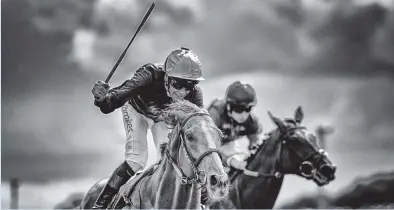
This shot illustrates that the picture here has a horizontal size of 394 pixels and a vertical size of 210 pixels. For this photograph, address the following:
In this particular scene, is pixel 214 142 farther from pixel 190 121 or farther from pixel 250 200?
pixel 250 200

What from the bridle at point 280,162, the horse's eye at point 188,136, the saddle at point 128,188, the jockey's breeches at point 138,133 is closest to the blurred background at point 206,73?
the bridle at point 280,162

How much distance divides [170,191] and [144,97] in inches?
23.4

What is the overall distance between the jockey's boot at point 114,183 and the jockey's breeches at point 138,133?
0.09 meters

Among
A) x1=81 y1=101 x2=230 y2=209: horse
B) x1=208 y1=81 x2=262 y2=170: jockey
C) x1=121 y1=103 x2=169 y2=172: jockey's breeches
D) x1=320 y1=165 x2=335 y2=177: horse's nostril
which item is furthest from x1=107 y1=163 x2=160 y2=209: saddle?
x1=320 y1=165 x2=335 y2=177: horse's nostril

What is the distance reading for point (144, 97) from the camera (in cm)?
304

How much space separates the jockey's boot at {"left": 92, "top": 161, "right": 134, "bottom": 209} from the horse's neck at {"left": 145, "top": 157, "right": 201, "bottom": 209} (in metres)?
0.29

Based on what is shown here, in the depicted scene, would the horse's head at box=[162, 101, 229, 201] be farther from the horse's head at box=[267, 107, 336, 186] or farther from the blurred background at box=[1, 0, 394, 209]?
the blurred background at box=[1, 0, 394, 209]

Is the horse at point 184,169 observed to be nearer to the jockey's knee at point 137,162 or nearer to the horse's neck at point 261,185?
the jockey's knee at point 137,162

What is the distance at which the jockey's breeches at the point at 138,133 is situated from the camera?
3.06m

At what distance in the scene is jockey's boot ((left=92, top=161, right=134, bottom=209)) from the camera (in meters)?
2.93

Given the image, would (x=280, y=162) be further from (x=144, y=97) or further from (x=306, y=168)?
(x=144, y=97)

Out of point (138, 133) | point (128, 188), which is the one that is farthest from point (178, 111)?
point (138, 133)

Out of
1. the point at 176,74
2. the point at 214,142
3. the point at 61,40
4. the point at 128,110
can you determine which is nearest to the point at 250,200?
the point at 128,110

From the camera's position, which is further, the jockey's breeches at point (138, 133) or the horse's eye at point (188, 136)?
the jockey's breeches at point (138, 133)
